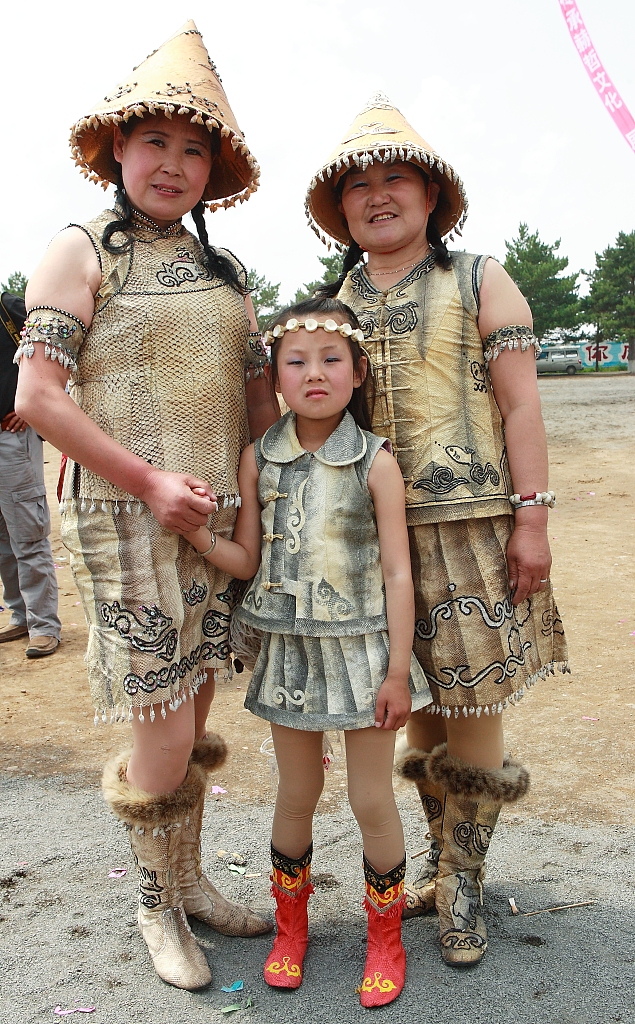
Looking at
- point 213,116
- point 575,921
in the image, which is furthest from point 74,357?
point 575,921

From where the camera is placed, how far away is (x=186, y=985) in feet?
7.38

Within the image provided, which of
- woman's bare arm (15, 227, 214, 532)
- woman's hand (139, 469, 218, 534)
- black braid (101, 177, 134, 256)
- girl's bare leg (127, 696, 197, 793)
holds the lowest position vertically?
girl's bare leg (127, 696, 197, 793)

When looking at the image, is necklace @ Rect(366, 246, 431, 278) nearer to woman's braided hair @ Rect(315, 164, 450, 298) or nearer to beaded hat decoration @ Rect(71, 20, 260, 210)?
woman's braided hair @ Rect(315, 164, 450, 298)

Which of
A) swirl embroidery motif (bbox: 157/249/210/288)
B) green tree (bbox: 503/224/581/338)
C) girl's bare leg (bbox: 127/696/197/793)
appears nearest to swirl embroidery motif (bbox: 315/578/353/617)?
girl's bare leg (bbox: 127/696/197/793)

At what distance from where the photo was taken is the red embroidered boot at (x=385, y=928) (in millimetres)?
2227

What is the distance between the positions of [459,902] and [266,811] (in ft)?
3.33

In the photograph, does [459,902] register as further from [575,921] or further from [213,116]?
[213,116]

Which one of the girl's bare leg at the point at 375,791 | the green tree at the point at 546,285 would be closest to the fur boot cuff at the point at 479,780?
the girl's bare leg at the point at 375,791

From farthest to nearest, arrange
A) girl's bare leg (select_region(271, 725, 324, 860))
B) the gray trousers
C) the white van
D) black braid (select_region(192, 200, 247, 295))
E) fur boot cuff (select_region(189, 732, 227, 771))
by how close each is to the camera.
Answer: the white van, the gray trousers, fur boot cuff (select_region(189, 732, 227, 771)), black braid (select_region(192, 200, 247, 295)), girl's bare leg (select_region(271, 725, 324, 860))

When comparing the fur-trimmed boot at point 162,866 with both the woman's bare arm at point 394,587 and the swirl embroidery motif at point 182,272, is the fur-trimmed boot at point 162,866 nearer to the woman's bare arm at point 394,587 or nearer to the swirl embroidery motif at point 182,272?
the woman's bare arm at point 394,587

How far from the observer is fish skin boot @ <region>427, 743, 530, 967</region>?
240 centimetres

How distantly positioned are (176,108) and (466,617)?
1.51 meters

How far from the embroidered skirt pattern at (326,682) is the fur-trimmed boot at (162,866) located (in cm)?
40

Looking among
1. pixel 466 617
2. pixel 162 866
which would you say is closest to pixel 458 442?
pixel 466 617
